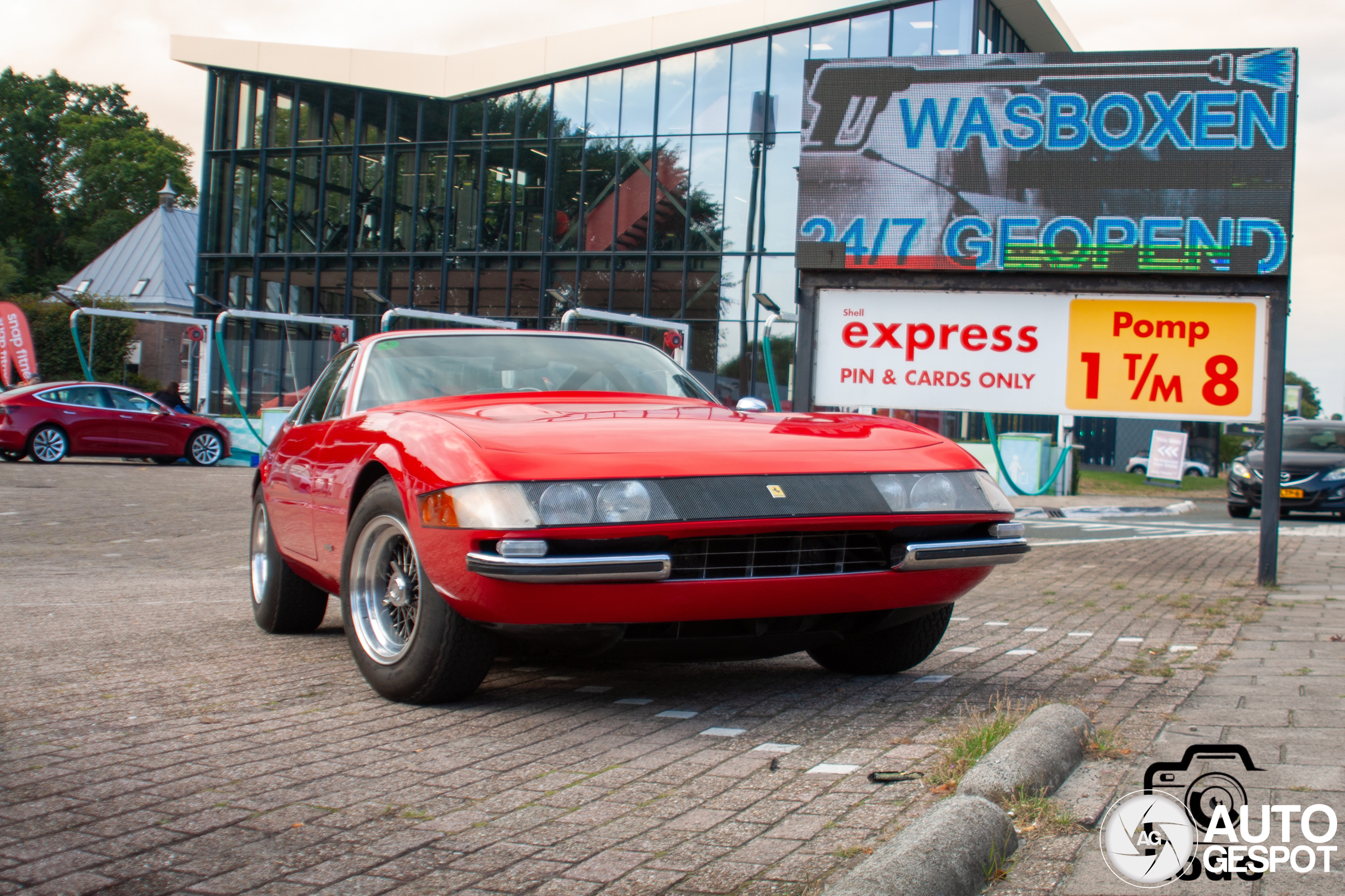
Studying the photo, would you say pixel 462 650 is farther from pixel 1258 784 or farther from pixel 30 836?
pixel 1258 784

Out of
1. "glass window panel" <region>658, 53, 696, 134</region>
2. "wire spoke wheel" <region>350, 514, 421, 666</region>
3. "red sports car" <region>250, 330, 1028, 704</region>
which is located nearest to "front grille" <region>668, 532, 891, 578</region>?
"red sports car" <region>250, 330, 1028, 704</region>

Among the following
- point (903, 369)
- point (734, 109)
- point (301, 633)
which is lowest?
point (301, 633)

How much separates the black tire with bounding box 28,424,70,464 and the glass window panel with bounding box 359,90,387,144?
16.2 m

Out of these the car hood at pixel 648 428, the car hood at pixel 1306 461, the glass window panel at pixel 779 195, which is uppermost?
the glass window panel at pixel 779 195

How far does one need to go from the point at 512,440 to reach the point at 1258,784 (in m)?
2.23

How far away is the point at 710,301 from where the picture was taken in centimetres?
3075

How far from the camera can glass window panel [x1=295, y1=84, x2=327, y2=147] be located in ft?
116

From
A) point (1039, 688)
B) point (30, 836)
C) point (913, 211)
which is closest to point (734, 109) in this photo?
point (913, 211)

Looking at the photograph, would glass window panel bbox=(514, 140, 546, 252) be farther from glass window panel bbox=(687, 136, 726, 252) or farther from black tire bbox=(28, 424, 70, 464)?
black tire bbox=(28, 424, 70, 464)

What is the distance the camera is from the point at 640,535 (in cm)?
355

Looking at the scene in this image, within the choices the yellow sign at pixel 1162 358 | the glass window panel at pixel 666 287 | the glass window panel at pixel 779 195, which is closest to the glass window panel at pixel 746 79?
the glass window panel at pixel 779 195

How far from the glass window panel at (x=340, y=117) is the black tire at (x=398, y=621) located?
32.8 metres

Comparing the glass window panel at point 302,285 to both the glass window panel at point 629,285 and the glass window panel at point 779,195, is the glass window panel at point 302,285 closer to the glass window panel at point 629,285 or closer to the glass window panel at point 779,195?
the glass window panel at point 629,285

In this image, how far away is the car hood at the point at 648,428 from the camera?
3770mm
